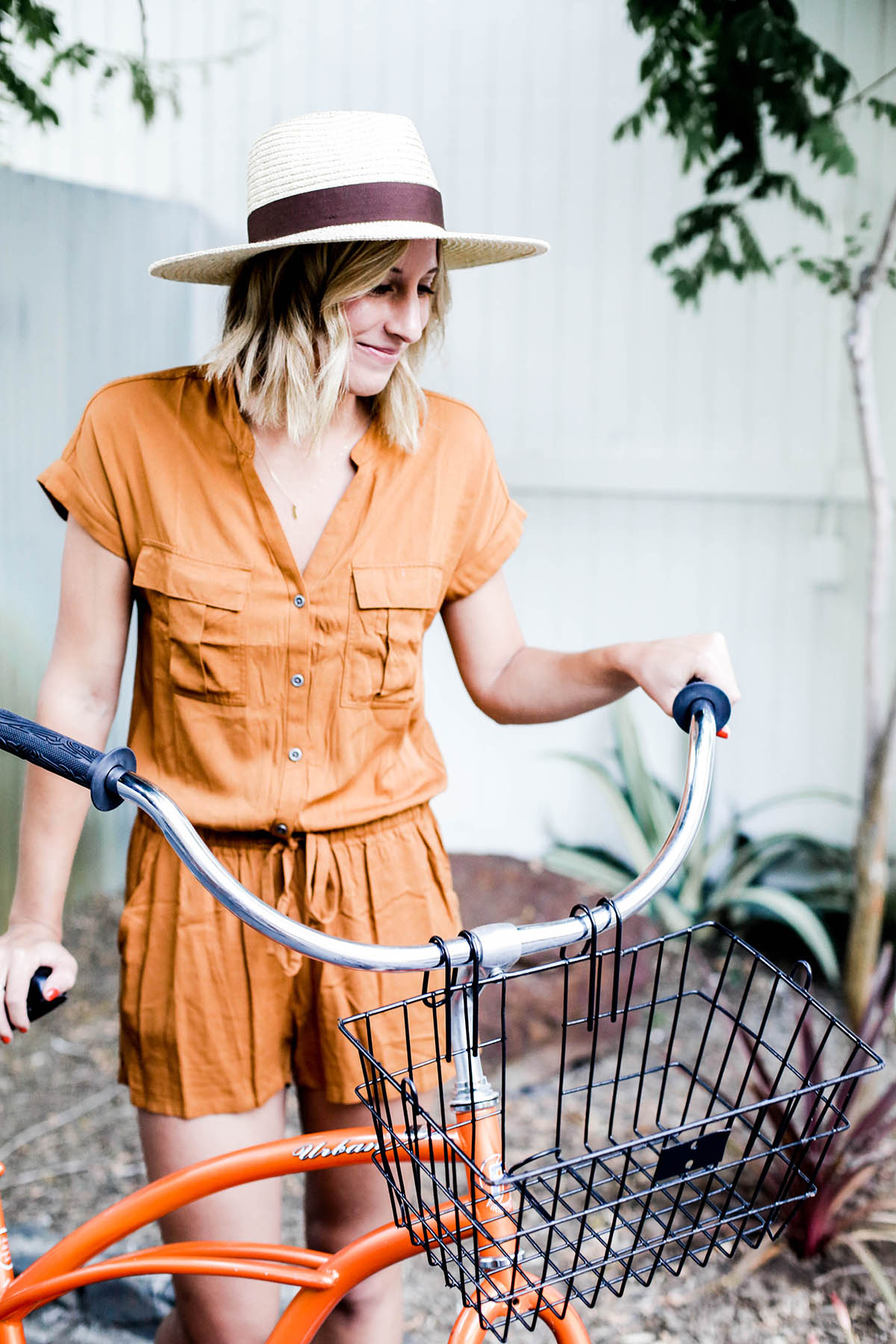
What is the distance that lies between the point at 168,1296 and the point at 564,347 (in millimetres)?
2505

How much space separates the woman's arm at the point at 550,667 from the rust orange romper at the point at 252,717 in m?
0.13

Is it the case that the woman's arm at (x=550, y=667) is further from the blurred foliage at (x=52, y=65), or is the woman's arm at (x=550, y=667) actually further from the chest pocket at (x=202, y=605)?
the blurred foliage at (x=52, y=65)

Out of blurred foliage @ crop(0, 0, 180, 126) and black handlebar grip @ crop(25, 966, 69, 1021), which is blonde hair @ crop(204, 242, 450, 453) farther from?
blurred foliage @ crop(0, 0, 180, 126)

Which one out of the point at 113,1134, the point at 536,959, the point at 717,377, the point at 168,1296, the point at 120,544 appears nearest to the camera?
the point at 120,544

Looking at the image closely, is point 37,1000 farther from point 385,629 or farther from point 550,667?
point 550,667

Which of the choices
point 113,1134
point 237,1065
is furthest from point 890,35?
point 113,1134

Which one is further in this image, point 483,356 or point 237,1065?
point 483,356

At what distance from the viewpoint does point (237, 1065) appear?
146 cm

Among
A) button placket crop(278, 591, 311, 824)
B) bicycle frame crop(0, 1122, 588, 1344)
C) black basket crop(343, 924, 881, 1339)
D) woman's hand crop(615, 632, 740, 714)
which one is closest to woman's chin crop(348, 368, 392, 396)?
button placket crop(278, 591, 311, 824)

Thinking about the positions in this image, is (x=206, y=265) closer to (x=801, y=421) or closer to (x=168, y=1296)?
(x=168, y=1296)

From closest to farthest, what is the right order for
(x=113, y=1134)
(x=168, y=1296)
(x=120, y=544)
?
1. (x=120, y=544)
2. (x=168, y=1296)
3. (x=113, y=1134)

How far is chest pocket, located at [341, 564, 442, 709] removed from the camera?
1426mm

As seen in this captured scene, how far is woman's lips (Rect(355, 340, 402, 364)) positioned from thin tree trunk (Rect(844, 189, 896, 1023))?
1858 millimetres

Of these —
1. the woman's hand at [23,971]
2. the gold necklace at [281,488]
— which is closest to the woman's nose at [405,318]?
the gold necklace at [281,488]
